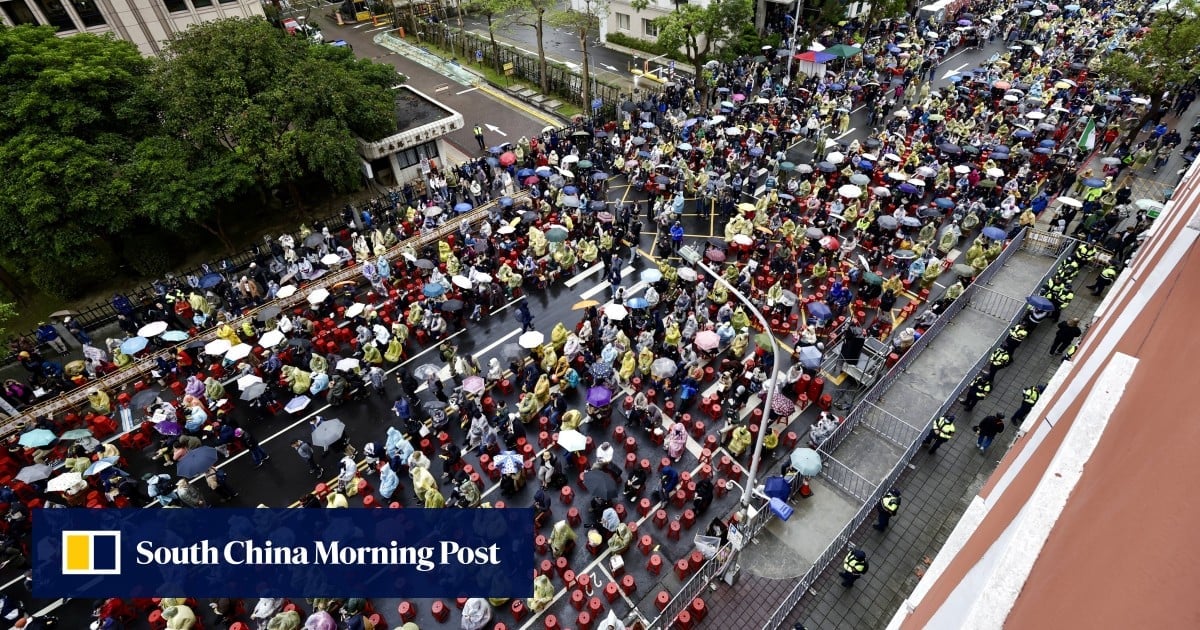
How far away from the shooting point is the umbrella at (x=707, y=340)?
19531mm

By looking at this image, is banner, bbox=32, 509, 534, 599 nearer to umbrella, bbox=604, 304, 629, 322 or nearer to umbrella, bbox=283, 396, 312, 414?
umbrella, bbox=283, 396, 312, 414

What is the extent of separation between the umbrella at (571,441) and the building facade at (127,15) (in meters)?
32.9

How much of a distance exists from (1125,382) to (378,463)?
17.8 metres

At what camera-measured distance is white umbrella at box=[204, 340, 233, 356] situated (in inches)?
792

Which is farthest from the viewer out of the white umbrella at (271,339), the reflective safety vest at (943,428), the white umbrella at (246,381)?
the white umbrella at (271,339)

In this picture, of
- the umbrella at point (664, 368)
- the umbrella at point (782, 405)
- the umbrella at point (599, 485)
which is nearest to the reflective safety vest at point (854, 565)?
the umbrella at point (782, 405)

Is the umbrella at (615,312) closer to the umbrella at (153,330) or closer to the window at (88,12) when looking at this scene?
the umbrella at (153,330)

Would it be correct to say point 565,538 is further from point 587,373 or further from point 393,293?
point 393,293

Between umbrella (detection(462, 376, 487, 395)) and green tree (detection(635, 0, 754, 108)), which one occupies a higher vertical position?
green tree (detection(635, 0, 754, 108))

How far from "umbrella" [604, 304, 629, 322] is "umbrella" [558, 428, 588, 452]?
525cm

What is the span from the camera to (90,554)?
15.0m

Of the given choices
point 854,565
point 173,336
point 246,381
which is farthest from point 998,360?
point 173,336

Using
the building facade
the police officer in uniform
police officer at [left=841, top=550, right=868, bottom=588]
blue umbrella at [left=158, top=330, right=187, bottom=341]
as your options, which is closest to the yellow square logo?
blue umbrella at [left=158, top=330, right=187, bottom=341]

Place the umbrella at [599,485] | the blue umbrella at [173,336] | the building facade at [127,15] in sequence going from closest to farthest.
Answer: the umbrella at [599,485]
the blue umbrella at [173,336]
the building facade at [127,15]
